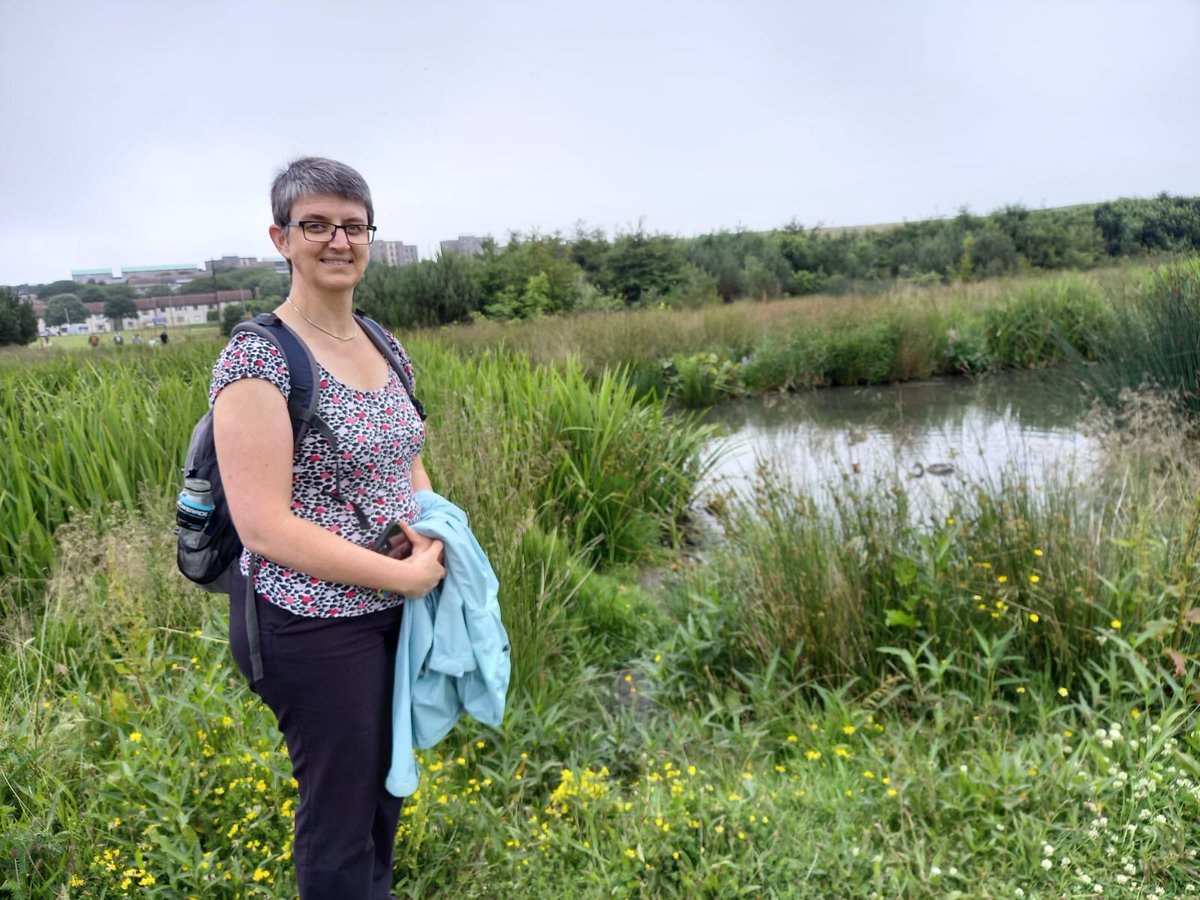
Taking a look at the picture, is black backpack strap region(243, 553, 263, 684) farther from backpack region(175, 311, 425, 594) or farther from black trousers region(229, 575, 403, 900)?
backpack region(175, 311, 425, 594)

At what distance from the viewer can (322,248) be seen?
162cm

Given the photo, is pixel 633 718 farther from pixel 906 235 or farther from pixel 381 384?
pixel 906 235

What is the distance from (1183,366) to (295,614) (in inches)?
239

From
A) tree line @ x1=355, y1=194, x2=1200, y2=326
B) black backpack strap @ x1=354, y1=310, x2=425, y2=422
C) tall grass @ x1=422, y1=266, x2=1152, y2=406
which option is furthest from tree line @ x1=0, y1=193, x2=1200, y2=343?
black backpack strap @ x1=354, y1=310, x2=425, y2=422

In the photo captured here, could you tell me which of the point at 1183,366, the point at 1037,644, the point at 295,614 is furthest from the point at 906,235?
the point at 295,614

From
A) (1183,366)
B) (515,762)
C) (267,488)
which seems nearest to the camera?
(267,488)

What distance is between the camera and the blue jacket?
175 cm

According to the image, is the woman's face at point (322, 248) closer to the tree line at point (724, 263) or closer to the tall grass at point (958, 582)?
the tall grass at point (958, 582)

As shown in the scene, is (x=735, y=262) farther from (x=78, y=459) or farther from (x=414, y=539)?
(x=414, y=539)

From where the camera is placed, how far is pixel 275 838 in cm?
233

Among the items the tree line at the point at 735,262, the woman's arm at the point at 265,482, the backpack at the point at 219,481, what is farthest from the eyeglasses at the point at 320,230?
the tree line at the point at 735,262

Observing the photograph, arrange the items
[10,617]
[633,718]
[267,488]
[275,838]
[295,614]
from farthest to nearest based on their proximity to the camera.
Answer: [10,617] → [633,718] → [275,838] → [295,614] → [267,488]

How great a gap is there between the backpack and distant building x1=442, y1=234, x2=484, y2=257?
18.7m

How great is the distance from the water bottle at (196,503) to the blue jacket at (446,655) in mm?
410
